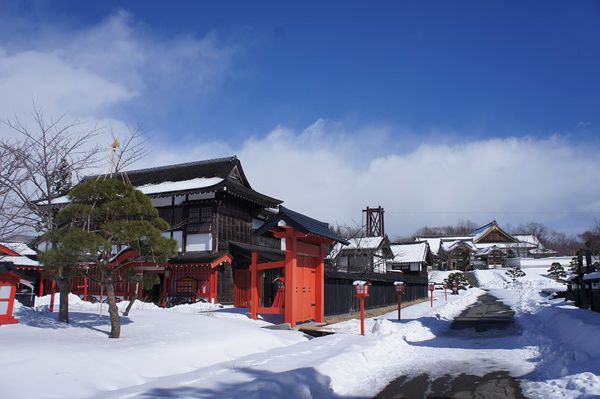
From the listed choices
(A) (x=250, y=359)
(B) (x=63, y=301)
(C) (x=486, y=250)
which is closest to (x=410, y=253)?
(C) (x=486, y=250)

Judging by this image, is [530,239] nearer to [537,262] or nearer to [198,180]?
[537,262]

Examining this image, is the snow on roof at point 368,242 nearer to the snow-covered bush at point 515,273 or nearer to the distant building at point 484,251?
the snow-covered bush at point 515,273

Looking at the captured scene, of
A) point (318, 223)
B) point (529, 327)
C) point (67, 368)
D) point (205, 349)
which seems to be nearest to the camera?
point (67, 368)

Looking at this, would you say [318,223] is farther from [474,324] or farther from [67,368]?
[67,368]

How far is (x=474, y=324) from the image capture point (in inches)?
740

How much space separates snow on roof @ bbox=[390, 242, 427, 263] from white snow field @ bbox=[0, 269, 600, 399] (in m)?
40.7

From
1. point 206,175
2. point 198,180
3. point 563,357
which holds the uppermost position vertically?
point 206,175

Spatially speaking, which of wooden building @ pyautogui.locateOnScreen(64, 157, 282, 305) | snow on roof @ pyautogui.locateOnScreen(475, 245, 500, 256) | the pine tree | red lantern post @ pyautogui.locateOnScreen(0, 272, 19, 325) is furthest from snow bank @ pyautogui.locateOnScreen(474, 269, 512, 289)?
red lantern post @ pyautogui.locateOnScreen(0, 272, 19, 325)

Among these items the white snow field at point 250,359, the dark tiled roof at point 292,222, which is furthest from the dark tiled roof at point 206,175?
the white snow field at point 250,359

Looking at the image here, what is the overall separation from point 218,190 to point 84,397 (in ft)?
61.4

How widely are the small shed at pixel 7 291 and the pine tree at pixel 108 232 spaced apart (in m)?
2.23

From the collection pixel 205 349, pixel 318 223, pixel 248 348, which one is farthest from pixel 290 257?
pixel 205 349

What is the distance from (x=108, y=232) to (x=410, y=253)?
50012 millimetres

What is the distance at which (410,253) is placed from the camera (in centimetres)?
5700
